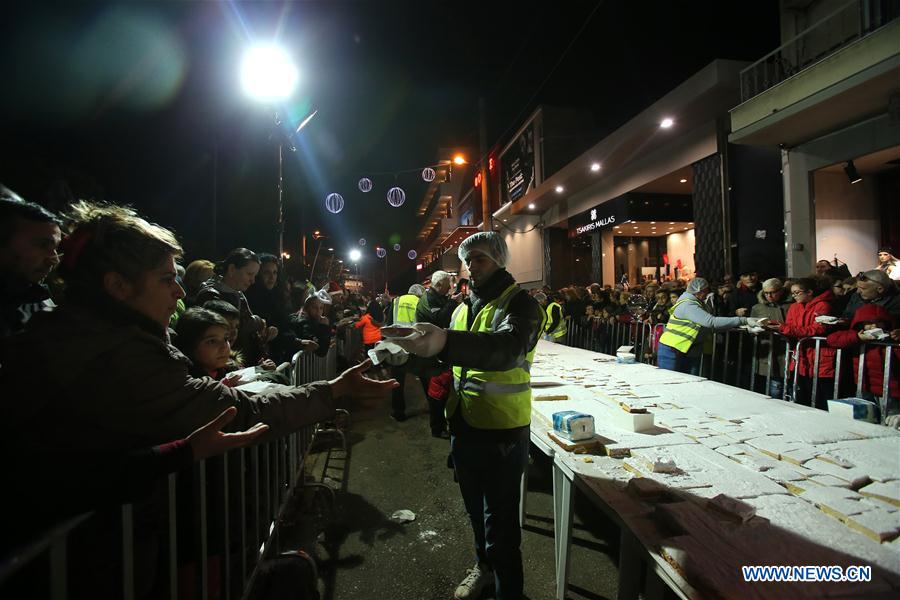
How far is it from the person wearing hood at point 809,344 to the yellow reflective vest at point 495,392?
3.93 meters

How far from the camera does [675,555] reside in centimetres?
128

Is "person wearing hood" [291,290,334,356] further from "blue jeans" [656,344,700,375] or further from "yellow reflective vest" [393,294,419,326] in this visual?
"blue jeans" [656,344,700,375]

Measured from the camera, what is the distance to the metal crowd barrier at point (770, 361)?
4.00m

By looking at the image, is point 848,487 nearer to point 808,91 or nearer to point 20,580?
point 20,580

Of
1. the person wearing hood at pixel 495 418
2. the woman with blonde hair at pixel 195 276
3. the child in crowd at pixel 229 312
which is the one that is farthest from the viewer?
the woman with blonde hair at pixel 195 276

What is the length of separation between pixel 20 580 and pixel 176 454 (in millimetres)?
351

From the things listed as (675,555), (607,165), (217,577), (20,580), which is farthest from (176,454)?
(607,165)

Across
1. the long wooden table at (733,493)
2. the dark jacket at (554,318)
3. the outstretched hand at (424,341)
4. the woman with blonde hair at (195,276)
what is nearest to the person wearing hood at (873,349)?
the long wooden table at (733,493)

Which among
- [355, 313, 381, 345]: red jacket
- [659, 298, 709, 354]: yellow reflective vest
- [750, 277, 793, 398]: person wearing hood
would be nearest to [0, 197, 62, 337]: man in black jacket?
[355, 313, 381, 345]: red jacket

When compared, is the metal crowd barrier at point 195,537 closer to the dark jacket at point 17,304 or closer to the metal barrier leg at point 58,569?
the metal barrier leg at point 58,569

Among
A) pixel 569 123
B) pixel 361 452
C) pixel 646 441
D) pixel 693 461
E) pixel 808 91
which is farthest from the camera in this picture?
pixel 569 123

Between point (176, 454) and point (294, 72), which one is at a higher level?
point (294, 72)

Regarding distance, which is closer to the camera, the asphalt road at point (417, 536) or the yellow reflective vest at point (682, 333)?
the asphalt road at point (417, 536)

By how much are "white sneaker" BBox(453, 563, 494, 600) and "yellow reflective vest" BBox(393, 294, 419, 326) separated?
3.51 meters
